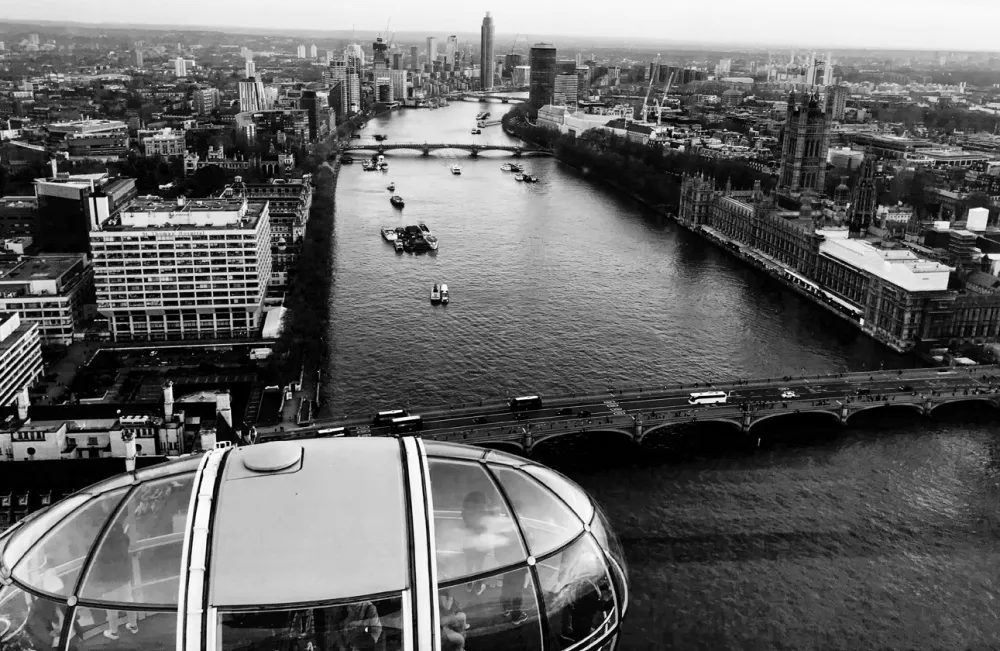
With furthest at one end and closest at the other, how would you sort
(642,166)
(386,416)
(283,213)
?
(642,166)
(283,213)
(386,416)

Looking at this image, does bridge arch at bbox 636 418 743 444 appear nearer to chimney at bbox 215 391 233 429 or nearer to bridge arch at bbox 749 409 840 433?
bridge arch at bbox 749 409 840 433

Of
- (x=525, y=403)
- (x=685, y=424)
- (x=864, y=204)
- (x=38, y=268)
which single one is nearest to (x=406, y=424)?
(x=525, y=403)

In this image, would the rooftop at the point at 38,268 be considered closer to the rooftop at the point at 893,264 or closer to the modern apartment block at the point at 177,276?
the modern apartment block at the point at 177,276

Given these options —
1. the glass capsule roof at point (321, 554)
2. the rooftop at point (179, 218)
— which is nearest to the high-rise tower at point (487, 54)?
the rooftop at point (179, 218)

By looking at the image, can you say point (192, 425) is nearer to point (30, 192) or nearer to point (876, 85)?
point (30, 192)

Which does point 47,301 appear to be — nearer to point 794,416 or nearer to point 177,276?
point 177,276

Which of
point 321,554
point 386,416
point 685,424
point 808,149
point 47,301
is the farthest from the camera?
point 808,149

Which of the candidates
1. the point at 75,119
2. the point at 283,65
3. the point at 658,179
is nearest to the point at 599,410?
the point at 658,179
